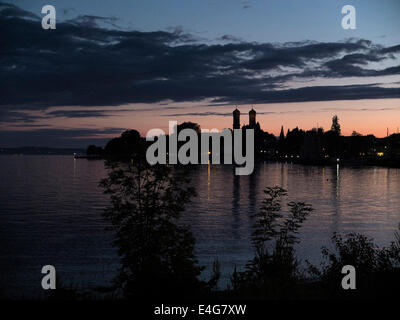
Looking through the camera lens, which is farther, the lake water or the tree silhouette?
the lake water

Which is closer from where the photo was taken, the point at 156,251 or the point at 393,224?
the point at 156,251

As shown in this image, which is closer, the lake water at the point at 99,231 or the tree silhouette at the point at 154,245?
the tree silhouette at the point at 154,245

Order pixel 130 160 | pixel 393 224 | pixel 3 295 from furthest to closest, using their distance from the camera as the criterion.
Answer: pixel 393 224 < pixel 3 295 < pixel 130 160

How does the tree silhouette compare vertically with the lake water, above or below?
above

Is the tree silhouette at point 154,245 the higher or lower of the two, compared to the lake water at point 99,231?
higher

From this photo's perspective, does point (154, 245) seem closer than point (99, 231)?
Yes

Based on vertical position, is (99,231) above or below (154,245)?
below

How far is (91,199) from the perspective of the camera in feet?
225
